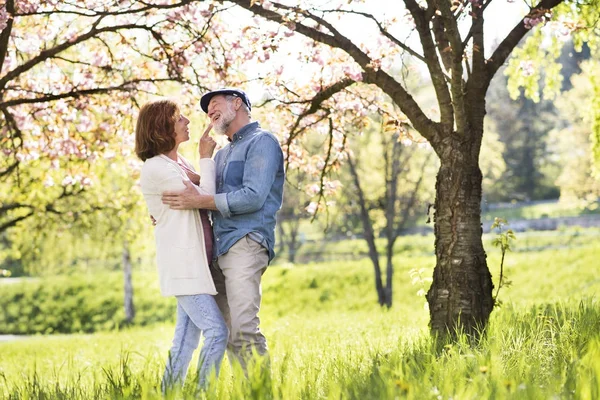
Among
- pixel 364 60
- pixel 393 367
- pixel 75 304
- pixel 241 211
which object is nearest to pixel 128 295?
pixel 75 304

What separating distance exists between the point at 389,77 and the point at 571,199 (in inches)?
1033

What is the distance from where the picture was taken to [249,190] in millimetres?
4324

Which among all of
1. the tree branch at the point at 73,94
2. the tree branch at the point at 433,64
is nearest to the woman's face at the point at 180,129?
the tree branch at the point at 433,64

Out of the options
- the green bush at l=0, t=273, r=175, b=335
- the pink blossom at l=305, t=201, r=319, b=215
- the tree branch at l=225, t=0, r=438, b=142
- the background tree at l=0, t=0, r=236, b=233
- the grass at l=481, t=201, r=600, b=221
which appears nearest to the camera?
the tree branch at l=225, t=0, r=438, b=142

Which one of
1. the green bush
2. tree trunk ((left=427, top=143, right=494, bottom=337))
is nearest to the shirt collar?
tree trunk ((left=427, top=143, right=494, bottom=337))

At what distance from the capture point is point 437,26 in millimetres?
6523

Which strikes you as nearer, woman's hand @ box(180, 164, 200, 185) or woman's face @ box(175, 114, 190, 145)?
woman's face @ box(175, 114, 190, 145)

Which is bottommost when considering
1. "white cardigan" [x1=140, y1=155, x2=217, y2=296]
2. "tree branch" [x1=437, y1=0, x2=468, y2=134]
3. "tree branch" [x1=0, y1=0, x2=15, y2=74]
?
"white cardigan" [x1=140, y1=155, x2=217, y2=296]

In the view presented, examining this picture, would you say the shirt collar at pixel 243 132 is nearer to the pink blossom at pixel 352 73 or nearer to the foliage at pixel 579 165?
the pink blossom at pixel 352 73

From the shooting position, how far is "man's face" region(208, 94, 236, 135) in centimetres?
464

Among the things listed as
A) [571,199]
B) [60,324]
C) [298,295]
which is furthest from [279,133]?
[571,199]

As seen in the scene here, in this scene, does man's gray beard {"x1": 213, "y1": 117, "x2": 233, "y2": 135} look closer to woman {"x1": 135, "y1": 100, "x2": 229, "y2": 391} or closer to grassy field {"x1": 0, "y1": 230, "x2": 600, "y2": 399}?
woman {"x1": 135, "y1": 100, "x2": 229, "y2": 391}

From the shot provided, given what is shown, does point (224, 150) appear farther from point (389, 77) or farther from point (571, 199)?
point (571, 199)

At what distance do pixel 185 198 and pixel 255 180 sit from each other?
0.45 metres
